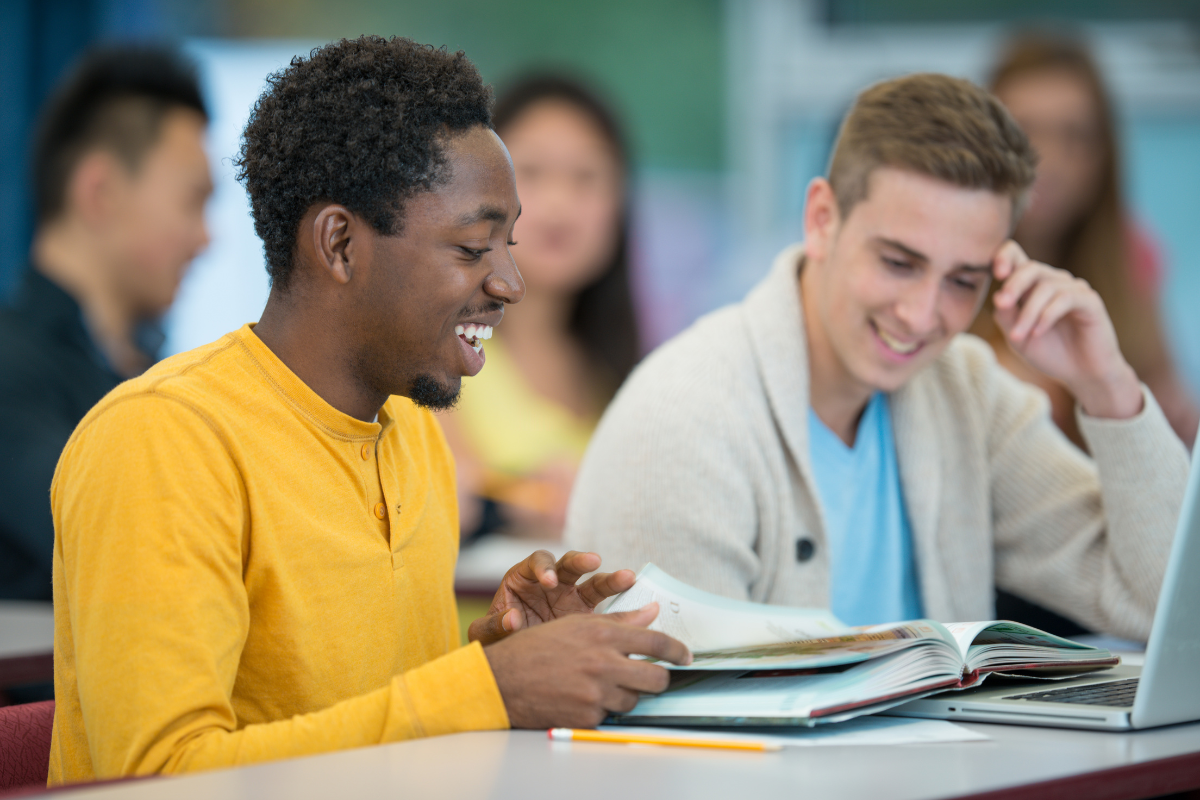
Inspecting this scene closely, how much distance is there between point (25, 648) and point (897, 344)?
1.33 m

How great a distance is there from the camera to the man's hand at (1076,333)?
1.71 meters

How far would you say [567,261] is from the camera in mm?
3535

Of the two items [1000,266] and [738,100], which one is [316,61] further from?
[738,100]

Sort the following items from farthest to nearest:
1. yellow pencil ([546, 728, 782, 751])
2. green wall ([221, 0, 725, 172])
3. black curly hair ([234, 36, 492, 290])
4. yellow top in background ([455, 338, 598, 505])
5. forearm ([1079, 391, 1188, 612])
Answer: green wall ([221, 0, 725, 172]), yellow top in background ([455, 338, 598, 505]), forearm ([1079, 391, 1188, 612]), black curly hair ([234, 36, 492, 290]), yellow pencil ([546, 728, 782, 751])

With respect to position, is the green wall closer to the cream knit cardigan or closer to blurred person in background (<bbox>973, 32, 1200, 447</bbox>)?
blurred person in background (<bbox>973, 32, 1200, 447</bbox>)

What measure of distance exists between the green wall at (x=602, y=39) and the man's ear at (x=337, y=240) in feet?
10.5

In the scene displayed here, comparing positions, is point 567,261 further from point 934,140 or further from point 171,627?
point 171,627

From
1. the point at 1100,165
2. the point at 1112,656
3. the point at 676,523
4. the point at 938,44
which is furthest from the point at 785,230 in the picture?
the point at 1112,656

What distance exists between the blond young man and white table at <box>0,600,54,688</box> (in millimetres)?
762

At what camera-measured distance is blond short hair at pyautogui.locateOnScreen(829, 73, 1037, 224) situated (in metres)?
1.61

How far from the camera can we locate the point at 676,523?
1.53 m

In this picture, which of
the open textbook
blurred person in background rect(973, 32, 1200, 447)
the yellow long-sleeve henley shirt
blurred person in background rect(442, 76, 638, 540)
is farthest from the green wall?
the open textbook

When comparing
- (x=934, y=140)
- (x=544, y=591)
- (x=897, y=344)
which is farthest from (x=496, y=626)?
(x=934, y=140)

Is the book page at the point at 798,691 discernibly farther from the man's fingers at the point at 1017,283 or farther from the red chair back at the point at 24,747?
the man's fingers at the point at 1017,283
